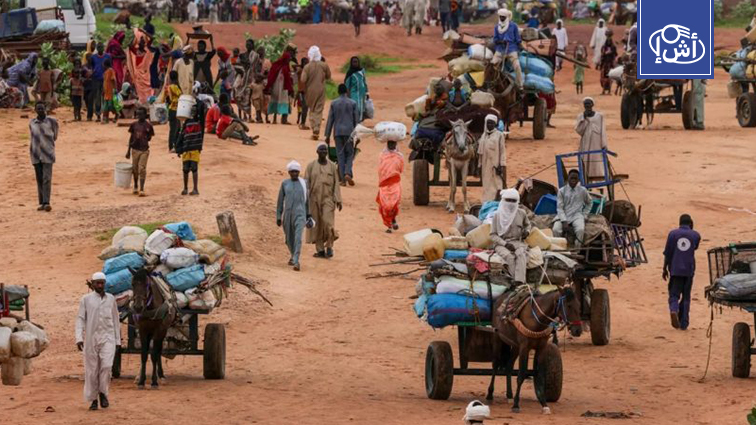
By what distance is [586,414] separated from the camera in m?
15.9

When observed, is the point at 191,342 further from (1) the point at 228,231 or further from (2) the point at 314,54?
(2) the point at 314,54

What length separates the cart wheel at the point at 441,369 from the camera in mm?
16297

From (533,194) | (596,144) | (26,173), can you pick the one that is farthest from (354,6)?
(533,194)

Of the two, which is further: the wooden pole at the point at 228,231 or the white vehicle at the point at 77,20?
the white vehicle at the point at 77,20

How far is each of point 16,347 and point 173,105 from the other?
58.7 feet

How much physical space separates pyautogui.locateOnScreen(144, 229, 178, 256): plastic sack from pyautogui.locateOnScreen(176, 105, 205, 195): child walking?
8.83 metres

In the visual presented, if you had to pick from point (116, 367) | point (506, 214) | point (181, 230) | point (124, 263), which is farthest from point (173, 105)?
point (506, 214)

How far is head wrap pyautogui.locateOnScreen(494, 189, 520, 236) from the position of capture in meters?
17.0

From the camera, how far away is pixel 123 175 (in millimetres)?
27500

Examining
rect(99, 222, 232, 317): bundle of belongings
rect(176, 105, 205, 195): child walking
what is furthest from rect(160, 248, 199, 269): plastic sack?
rect(176, 105, 205, 195): child walking

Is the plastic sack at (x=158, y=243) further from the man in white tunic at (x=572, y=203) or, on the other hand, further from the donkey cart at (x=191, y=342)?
the man in white tunic at (x=572, y=203)

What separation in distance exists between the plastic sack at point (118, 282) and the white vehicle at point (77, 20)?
93.7 feet

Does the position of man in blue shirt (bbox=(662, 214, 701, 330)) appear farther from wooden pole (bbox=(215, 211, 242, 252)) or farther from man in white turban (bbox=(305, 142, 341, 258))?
wooden pole (bbox=(215, 211, 242, 252))

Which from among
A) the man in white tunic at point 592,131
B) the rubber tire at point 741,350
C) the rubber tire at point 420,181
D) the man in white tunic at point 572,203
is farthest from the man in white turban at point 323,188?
the rubber tire at point 741,350
